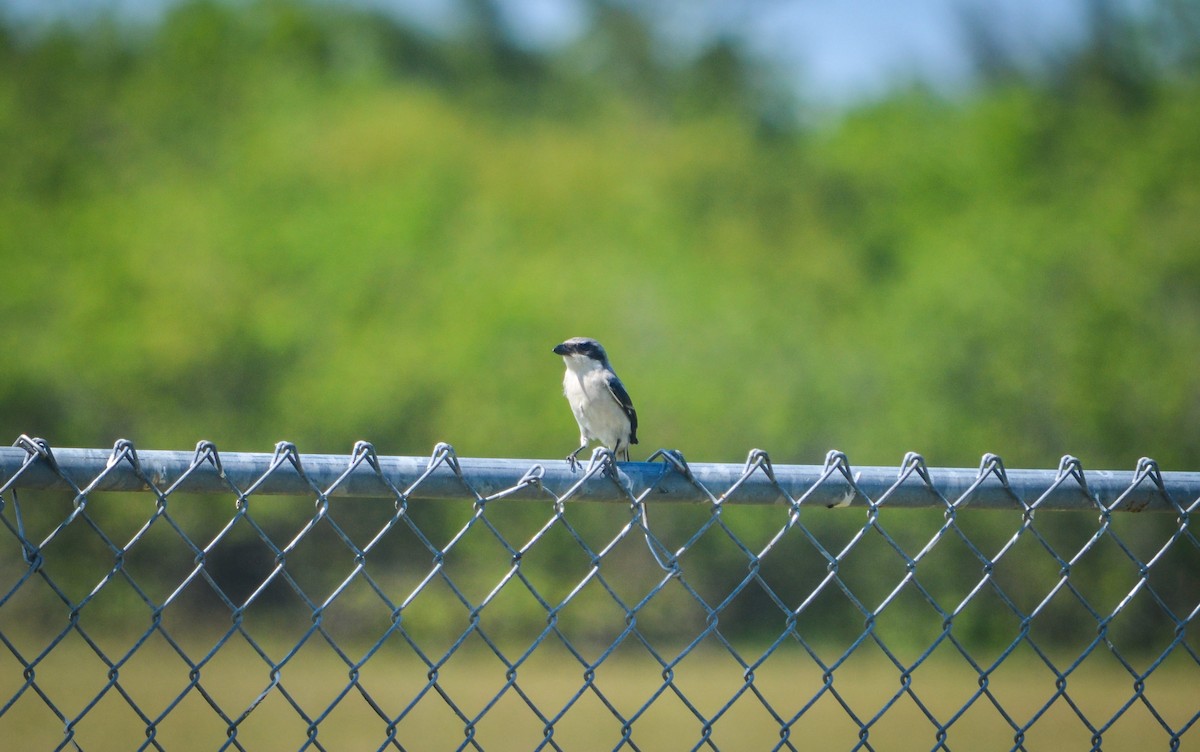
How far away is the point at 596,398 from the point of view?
4918 millimetres

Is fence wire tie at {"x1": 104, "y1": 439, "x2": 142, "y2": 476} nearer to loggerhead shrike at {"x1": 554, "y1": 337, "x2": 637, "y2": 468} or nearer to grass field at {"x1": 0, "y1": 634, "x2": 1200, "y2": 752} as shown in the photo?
loggerhead shrike at {"x1": 554, "y1": 337, "x2": 637, "y2": 468}

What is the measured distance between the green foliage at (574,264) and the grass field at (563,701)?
9.29ft

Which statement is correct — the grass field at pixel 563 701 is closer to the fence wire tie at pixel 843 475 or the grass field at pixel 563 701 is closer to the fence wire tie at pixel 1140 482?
the fence wire tie at pixel 1140 482

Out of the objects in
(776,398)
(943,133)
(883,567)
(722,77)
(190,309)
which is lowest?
(883,567)

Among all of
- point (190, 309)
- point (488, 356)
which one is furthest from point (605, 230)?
point (190, 309)

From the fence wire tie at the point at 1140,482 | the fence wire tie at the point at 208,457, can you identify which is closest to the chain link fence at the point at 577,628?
the fence wire tie at the point at 1140,482

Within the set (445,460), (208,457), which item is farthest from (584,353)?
(208,457)

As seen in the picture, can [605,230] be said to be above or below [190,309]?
above

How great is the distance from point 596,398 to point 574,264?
16.8m

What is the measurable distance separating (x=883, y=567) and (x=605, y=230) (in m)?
10.5

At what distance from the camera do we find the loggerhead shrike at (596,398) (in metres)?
4.92

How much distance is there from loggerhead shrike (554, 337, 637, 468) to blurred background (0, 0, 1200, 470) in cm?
1161

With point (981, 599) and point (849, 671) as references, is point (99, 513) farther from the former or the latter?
point (981, 599)

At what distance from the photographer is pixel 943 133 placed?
93.5 ft
